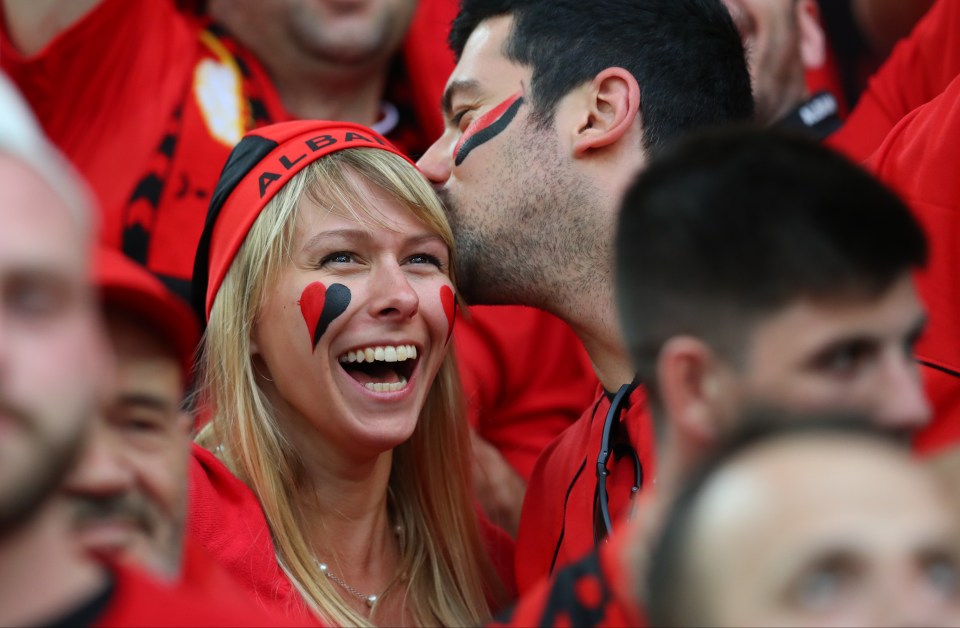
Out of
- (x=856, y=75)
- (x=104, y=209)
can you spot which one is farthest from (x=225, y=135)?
(x=856, y=75)

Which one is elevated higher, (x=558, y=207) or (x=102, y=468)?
(x=102, y=468)

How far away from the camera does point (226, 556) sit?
239cm

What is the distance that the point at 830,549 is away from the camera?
3.61 feet

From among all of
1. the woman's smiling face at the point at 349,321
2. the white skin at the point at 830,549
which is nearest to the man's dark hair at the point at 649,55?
the woman's smiling face at the point at 349,321

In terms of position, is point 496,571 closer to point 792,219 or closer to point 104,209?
point 104,209

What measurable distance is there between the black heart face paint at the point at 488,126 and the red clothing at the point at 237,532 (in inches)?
33.4

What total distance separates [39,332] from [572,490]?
163 cm

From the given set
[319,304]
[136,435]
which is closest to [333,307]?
[319,304]

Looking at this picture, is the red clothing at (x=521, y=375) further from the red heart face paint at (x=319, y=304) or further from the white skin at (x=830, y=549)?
the white skin at (x=830, y=549)

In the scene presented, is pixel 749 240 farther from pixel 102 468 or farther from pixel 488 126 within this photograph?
pixel 488 126

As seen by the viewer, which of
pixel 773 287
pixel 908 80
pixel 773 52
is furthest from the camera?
pixel 773 52

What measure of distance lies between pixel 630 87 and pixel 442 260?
1.75 ft

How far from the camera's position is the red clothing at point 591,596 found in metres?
1.44

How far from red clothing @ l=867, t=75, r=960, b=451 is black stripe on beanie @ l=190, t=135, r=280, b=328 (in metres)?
1.20
